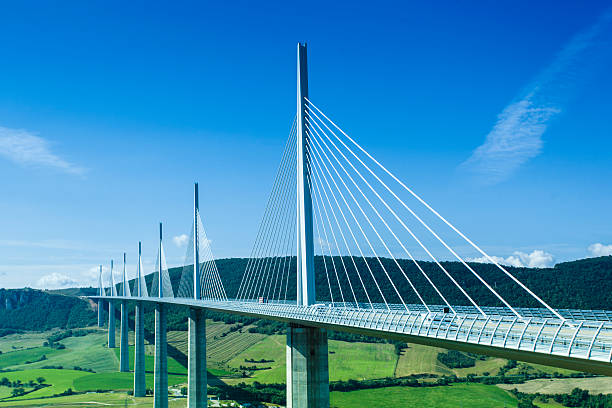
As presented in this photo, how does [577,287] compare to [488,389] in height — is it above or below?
above

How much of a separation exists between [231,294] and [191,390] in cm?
2850

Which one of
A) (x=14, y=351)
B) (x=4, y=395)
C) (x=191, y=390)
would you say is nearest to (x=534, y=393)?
(x=191, y=390)

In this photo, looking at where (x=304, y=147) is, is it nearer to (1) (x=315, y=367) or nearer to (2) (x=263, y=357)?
(1) (x=315, y=367)

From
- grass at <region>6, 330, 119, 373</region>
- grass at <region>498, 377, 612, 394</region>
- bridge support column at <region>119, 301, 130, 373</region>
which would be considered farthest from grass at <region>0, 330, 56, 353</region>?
grass at <region>498, 377, 612, 394</region>

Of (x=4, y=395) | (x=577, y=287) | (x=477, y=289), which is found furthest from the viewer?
(x=4, y=395)

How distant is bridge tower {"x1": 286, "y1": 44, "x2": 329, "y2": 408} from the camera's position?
28422mm

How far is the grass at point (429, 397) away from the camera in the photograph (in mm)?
65750

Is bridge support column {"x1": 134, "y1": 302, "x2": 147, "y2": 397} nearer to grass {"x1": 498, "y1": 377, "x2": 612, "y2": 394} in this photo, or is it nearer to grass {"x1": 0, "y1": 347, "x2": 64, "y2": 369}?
grass {"x1": 0, "y1": 347, "x2": 64, "y2": 369}

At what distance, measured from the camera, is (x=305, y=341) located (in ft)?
96.3

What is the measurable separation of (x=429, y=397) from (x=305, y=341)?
4585cm

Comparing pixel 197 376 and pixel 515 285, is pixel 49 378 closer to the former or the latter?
pixel 197 376

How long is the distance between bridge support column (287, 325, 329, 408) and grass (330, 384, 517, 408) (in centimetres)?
4012

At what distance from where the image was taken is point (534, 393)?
65.1 meters

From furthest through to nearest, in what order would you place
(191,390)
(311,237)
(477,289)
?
1. (477,289)
2. (191,390)
3. (311,237)
